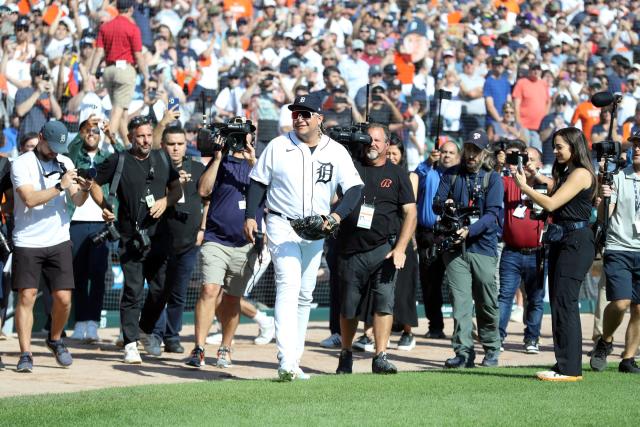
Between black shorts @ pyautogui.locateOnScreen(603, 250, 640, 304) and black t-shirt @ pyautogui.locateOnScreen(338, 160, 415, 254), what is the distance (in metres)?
1.87

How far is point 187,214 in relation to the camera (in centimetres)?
1166

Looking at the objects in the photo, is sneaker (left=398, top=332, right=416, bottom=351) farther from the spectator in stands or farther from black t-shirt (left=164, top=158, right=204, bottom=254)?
the spectator in stands

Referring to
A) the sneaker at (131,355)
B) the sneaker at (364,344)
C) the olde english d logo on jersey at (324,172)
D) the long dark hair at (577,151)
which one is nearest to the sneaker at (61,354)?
the sneaker at (131,355)

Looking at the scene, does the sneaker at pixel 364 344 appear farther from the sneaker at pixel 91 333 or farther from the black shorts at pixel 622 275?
the black shorts at pixel 622 275

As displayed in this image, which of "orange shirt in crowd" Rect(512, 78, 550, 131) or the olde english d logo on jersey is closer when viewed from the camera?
the olde english d logo on jersey

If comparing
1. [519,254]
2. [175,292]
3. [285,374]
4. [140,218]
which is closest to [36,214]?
[140,218]

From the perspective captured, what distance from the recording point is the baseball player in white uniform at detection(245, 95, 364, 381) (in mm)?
9164

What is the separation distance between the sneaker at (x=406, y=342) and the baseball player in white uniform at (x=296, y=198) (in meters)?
3.15

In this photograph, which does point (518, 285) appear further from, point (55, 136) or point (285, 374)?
point (55, 136)

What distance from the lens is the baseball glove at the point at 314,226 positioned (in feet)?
29.1

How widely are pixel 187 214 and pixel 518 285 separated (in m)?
3.63

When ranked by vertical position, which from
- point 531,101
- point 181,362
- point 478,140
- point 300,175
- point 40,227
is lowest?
point 181,362

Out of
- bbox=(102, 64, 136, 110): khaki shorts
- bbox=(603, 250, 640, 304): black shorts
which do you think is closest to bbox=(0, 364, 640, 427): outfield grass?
bbox=(603, 250, 640, 304): black shorts

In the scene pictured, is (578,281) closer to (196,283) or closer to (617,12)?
(196,283)
